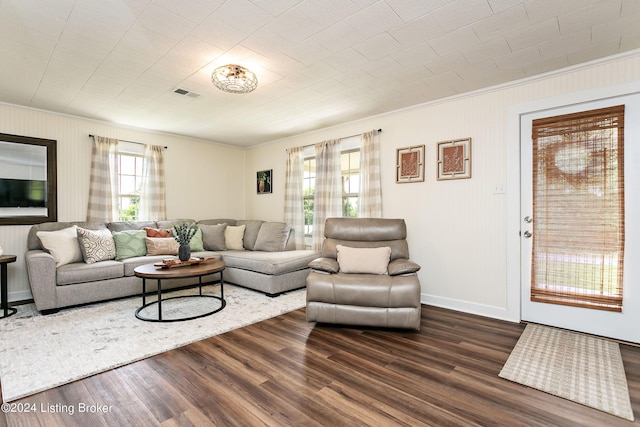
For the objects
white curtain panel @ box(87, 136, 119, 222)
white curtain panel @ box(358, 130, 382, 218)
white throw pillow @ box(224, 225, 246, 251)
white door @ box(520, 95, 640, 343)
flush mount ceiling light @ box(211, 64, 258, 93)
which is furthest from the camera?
white throw pillow @ box(224, 225, 246, 251)

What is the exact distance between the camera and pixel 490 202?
326 cm

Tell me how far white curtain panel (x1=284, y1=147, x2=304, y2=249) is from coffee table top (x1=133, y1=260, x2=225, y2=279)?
183 cm

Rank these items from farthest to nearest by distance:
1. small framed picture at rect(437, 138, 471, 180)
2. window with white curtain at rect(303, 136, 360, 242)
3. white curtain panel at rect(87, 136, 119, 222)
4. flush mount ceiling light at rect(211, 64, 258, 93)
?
window with white curtain at rect(303, 136, 360, 242), white curtain panel at rect(87, 136, 119, 222), small framed picture at rect(437, 138, 471, 180), flush mount ceiling light at rect(211, 64, 258, 93)

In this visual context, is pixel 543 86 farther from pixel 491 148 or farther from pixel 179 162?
pixel 179 162

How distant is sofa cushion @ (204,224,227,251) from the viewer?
5.00m

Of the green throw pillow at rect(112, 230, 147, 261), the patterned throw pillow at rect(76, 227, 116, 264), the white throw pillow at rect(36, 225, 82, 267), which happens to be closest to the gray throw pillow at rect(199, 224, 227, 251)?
the green throw pillow at rect(112, 230, 147, 261)

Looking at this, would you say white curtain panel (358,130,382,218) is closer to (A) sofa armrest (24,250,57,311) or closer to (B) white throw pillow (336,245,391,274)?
(B) white throw pillow (336,245,391,274)

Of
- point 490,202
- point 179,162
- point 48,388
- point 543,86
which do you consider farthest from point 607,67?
point 179,162

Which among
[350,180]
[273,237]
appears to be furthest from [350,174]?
[273,237]

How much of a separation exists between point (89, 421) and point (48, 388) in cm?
54

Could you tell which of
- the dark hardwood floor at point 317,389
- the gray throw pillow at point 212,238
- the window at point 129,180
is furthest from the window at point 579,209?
the window at point 129,180

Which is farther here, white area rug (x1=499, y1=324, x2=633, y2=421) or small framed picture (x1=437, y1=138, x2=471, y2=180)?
small framed picture (x1=437, y1=138, x2=471, y2=180)

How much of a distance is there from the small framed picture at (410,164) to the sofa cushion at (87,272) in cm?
354

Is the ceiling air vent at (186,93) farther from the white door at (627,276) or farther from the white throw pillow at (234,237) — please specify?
the white door at (627,276)
